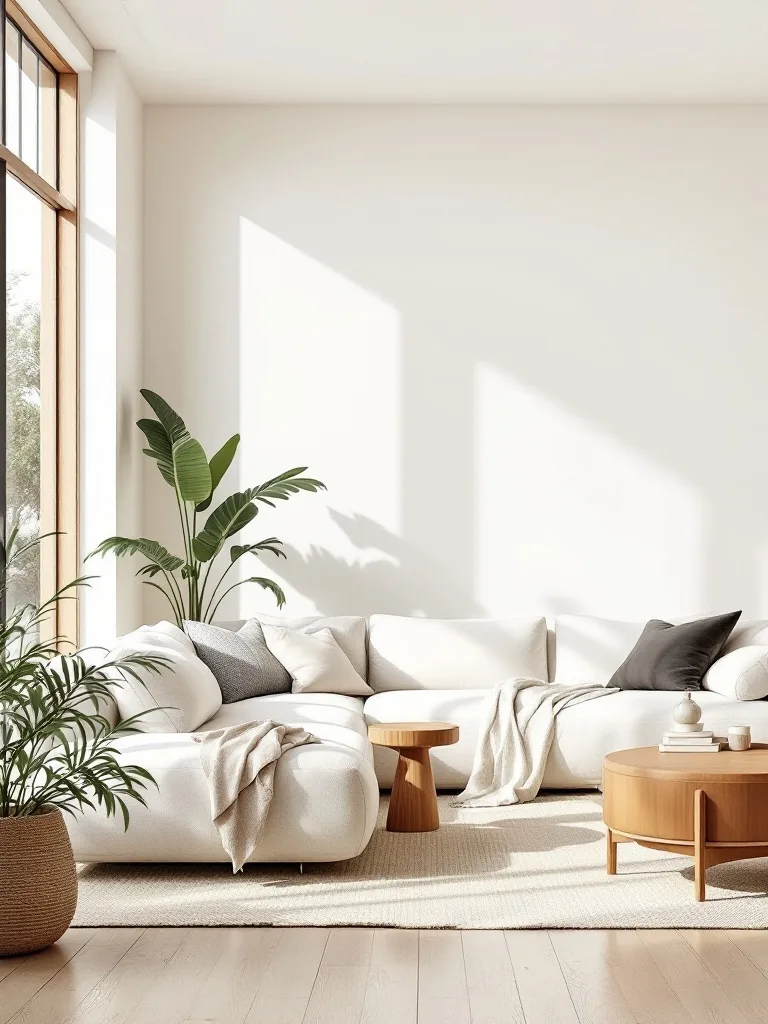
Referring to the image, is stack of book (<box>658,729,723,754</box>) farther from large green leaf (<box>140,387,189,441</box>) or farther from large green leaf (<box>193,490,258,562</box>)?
large green leaf (<box>140,387,189,441</box>)

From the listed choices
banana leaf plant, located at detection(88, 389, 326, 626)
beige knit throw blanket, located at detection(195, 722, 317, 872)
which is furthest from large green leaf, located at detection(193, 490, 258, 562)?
beige knit throw blanket, located at detection(195, 722, 317, 872)

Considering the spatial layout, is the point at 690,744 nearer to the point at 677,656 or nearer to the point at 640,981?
the point at 640,981

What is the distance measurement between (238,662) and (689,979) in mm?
2924

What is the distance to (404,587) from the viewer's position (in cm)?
650

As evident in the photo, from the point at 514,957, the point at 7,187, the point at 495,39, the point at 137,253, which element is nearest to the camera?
the point at 514,957

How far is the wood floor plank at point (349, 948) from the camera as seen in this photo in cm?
298

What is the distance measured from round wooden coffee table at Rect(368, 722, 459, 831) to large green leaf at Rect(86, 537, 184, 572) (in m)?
1.79

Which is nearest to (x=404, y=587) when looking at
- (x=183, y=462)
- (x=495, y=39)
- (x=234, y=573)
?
(x=234, y=573)

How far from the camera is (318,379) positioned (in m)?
6.57

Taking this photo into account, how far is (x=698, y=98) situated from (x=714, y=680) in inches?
131

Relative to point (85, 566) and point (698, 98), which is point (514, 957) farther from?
point (698, 98)

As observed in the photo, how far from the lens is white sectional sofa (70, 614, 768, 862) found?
3771mm

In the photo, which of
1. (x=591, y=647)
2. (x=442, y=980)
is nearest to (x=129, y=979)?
(x=442, y=980)

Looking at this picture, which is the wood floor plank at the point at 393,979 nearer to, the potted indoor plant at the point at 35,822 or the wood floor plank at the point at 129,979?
the wood floor plank at the point at 129,979
